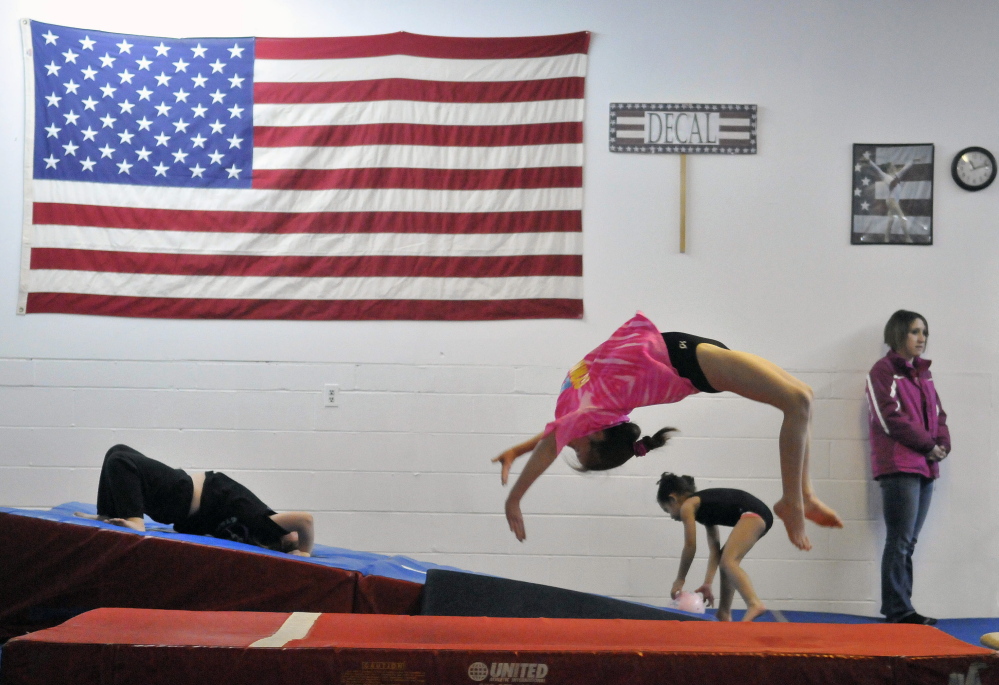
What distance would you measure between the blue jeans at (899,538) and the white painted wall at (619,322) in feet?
0.77

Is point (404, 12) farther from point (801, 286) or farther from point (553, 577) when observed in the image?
point (553, 577)

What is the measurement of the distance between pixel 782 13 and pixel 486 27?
198 cm

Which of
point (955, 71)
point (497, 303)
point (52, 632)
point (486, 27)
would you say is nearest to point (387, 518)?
point (497, 303)

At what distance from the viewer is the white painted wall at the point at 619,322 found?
5.23 m

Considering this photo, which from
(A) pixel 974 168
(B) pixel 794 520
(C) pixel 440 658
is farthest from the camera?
(A) pixel 974 168

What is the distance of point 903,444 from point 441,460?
2882 mm

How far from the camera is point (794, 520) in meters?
2.86

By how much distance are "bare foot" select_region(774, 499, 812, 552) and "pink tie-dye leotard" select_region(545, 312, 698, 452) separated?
1.71ft

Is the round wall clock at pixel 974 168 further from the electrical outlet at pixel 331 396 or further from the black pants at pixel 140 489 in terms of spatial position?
the black pants at pixel 140 489

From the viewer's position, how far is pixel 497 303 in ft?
17.5

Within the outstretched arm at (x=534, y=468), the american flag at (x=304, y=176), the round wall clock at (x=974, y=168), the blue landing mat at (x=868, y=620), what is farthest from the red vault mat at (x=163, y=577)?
the round wall clock at (x=974, y=168)

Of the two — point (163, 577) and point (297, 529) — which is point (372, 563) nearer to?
point (297, 529)

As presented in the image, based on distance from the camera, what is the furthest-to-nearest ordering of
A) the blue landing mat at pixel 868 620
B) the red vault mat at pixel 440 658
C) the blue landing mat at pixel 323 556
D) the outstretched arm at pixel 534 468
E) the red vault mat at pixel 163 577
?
1. the blue landing mat at pixel 868 620
2. the blue landing mat at pixel 323 556
3. the red vault mat at pixel 163 577
4. the outstretched arm at pixel 534 468
5. the red vault mat at pixel 440 658

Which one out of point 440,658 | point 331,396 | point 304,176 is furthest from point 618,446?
point 304,176
